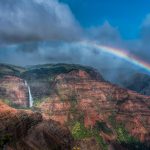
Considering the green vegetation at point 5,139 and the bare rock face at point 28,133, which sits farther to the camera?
the bare rock face at point 28,133

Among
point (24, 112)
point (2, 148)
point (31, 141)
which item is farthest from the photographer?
point (24, 112)

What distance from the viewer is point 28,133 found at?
129375 millimetres

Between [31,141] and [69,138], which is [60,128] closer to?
[69,138]

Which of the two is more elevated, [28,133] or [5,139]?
Result: [28,133]

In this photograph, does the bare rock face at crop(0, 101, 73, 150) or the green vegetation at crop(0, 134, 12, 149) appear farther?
the bare rock face at crop(0, 101, 73, 150)

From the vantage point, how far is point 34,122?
136 metres

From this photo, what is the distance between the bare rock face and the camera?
121 metres

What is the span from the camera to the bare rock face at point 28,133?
397ft

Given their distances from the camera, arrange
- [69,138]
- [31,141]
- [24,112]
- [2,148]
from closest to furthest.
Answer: [2,148] → [31,141] → [24,112] → [69,138]

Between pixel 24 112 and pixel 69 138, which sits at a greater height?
pixel 24 112

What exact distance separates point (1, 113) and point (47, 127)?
19272 millimetres

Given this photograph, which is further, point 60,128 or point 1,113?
point 60,128

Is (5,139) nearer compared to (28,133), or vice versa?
(5,139)

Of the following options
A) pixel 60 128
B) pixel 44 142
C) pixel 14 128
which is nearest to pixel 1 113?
pixel 14 128
